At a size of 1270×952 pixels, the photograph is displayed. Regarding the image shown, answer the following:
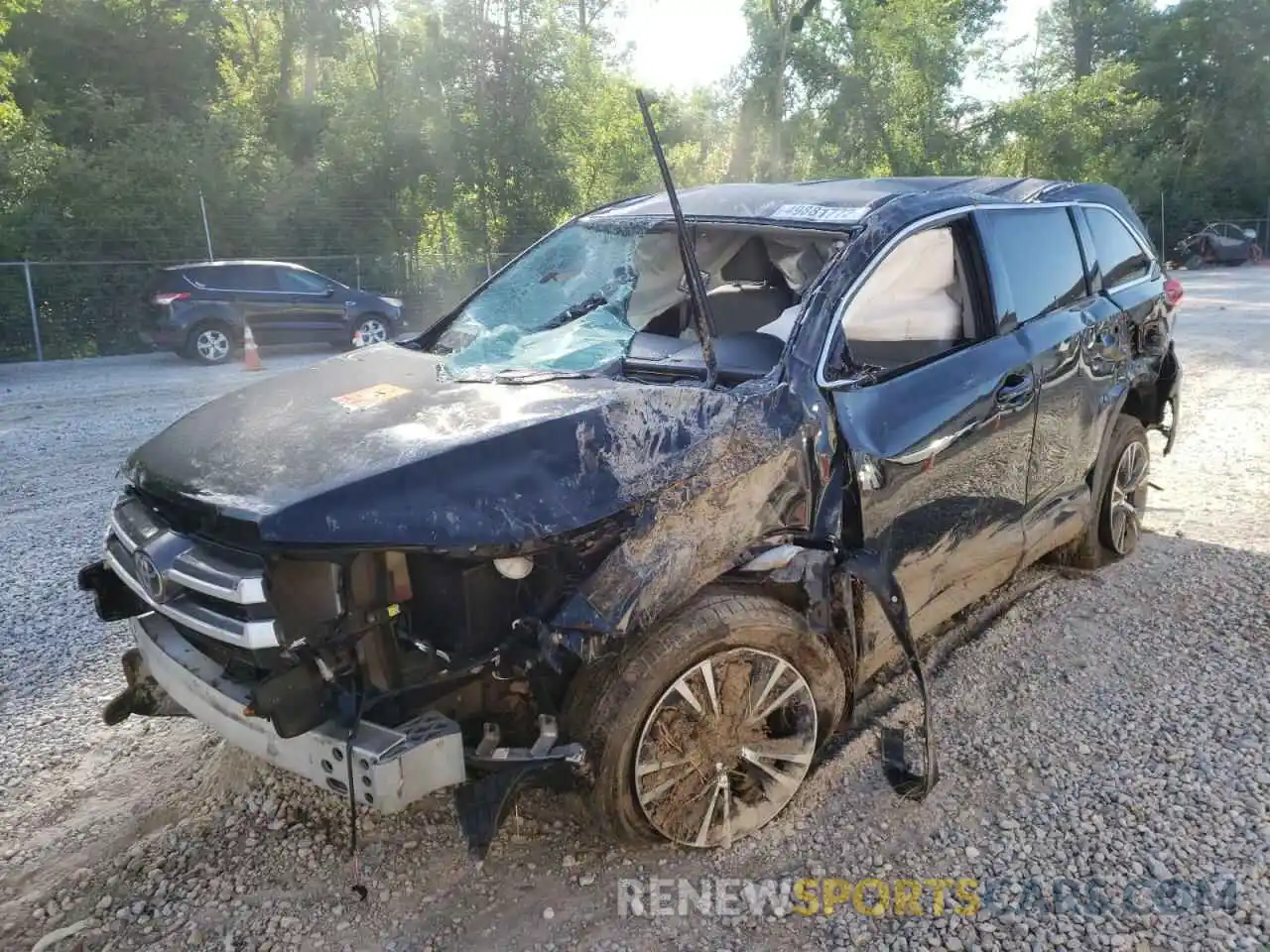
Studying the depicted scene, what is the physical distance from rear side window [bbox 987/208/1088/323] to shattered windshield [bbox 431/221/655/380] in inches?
Result: 57.6

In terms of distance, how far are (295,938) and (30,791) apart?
50.8 inches

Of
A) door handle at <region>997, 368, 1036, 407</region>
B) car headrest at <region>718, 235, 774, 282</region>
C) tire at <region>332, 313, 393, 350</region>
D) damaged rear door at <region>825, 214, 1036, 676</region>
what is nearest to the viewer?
damaged rear door at <region>825, 214, 1036, 676</region>

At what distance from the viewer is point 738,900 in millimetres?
2641

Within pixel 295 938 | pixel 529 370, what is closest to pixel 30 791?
pixel 295 938

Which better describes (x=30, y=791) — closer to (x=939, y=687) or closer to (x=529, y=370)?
(x=529, y=370)

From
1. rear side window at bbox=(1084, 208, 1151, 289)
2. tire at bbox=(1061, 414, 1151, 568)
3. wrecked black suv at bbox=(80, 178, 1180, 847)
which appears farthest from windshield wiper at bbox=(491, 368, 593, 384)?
rear side window at bbox=(1084, 208, 1151, 289)

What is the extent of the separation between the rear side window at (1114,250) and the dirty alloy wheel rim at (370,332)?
12872mm

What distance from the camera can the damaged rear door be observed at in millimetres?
3051

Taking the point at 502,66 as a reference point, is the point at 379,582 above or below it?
below

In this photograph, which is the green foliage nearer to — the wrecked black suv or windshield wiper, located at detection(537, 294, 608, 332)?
windshield wiper, located at detection(537, 294, 608, 332)

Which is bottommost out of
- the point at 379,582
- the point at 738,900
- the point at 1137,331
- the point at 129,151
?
the point at 738,900

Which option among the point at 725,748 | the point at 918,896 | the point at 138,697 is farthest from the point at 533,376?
the point at 918,896

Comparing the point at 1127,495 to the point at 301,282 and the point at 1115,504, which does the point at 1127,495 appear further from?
the point at 301,282

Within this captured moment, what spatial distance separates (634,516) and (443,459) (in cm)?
53
